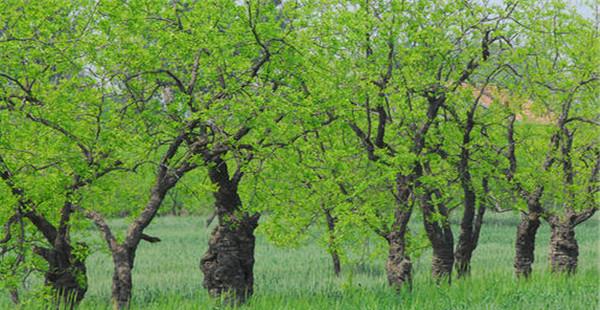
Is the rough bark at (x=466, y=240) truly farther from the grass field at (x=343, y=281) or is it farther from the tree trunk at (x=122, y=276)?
the tree trunk at (x=122, y=276)

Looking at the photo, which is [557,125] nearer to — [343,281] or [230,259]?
[343,281]

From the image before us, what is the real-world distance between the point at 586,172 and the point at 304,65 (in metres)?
10.7

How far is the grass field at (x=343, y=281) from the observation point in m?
14.2

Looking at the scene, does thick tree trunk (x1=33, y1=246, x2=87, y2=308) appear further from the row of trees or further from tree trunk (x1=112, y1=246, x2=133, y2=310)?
tree trunk (x1=112, y1=246, x2=133, y2=310)

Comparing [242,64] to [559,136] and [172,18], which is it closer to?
[172,18]

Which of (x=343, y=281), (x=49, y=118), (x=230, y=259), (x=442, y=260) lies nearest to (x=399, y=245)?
(x=442, y=260)

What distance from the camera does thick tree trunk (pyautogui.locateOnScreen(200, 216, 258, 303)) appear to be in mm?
17469

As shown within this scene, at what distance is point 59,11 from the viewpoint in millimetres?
13977

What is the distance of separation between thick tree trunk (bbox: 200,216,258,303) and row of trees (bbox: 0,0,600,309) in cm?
5

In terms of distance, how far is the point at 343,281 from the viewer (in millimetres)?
23406

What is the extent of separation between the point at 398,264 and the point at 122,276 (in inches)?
246

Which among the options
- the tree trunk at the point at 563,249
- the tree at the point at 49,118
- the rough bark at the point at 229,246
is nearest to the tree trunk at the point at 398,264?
the rough bark at the point at 229,246

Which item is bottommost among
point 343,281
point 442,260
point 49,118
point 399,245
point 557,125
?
point 343,281

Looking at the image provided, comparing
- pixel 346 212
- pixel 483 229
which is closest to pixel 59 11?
pixel 346 212
